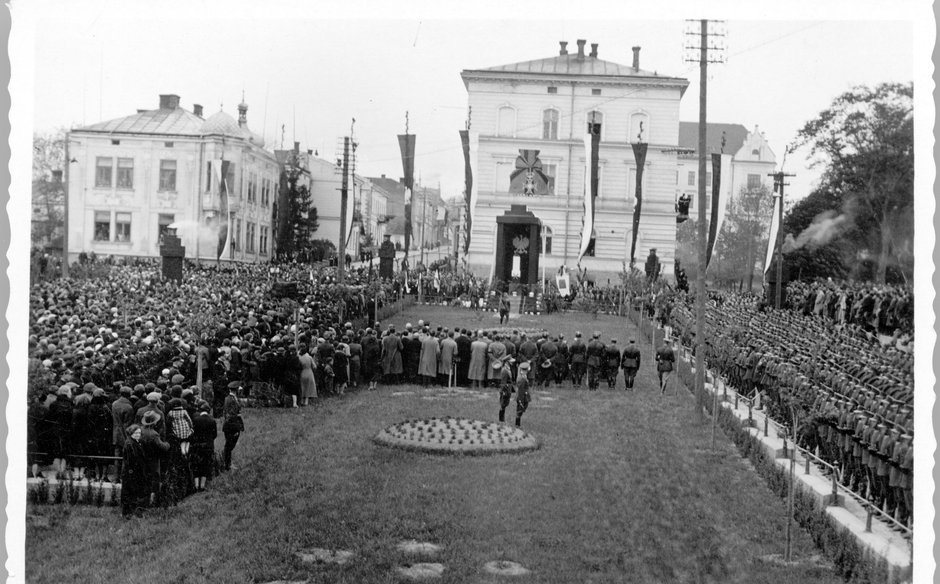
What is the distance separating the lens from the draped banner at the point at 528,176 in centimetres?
3412

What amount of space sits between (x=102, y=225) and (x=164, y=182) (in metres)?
1.61

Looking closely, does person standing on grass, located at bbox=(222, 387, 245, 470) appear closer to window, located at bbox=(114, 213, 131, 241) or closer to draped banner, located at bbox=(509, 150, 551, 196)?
window, located at bbox=(114, 213, 131, 241)

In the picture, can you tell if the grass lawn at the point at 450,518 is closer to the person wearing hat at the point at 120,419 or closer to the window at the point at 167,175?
the person wearing hat at the point at 120,419

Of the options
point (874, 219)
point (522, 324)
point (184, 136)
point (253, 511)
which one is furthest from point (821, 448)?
point (522, 324)

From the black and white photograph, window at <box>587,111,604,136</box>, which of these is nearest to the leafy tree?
the black and white photograph

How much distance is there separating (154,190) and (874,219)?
13.9 meters

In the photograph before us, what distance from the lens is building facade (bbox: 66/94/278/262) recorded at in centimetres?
1769

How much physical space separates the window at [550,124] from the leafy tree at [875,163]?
1526 centimetres

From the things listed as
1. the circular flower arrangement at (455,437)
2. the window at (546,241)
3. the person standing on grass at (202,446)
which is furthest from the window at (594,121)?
the person standing on grass at (202,446)

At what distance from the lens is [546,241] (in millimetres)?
40781

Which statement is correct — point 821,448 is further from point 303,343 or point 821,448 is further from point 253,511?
point 303,343

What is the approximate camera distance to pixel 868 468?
1288 cm

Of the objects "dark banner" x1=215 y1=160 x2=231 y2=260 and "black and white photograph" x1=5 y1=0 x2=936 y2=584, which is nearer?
"black and white photograph" x1=5 y1=0 x2=936 y2=584

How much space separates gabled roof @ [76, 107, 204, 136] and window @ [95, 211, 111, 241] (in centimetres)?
174
